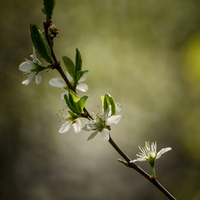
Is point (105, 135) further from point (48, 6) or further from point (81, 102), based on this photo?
point (48, 6)

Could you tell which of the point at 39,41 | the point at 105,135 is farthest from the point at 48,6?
the point at 105,135

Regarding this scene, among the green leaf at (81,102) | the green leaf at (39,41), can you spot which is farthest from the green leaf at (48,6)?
the green leaf at (81,102)

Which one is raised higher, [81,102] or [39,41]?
[39,41]

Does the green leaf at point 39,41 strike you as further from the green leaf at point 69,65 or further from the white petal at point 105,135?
the white petal at point 105,135

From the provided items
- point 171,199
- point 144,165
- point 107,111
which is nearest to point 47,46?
point 107,111

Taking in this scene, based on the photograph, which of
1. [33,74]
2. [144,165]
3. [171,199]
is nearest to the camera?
[171,199]

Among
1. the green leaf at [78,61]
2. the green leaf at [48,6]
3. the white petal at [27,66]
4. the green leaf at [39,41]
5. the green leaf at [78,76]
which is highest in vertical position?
the green leaf at [48,6]

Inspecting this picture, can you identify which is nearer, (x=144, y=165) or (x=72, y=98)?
(x=72, y=98)

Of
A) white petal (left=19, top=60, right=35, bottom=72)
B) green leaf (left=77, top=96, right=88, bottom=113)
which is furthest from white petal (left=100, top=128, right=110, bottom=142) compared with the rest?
white petal (left=19, top=60, right=35, bottom=72)

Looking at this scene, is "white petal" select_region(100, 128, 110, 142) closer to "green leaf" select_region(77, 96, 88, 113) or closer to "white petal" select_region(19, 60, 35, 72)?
"green leaf" select_region(77, 96, 88, 113)

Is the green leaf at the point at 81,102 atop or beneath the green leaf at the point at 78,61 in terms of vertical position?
beneath

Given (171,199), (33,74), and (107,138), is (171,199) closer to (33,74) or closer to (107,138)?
(107,138)
